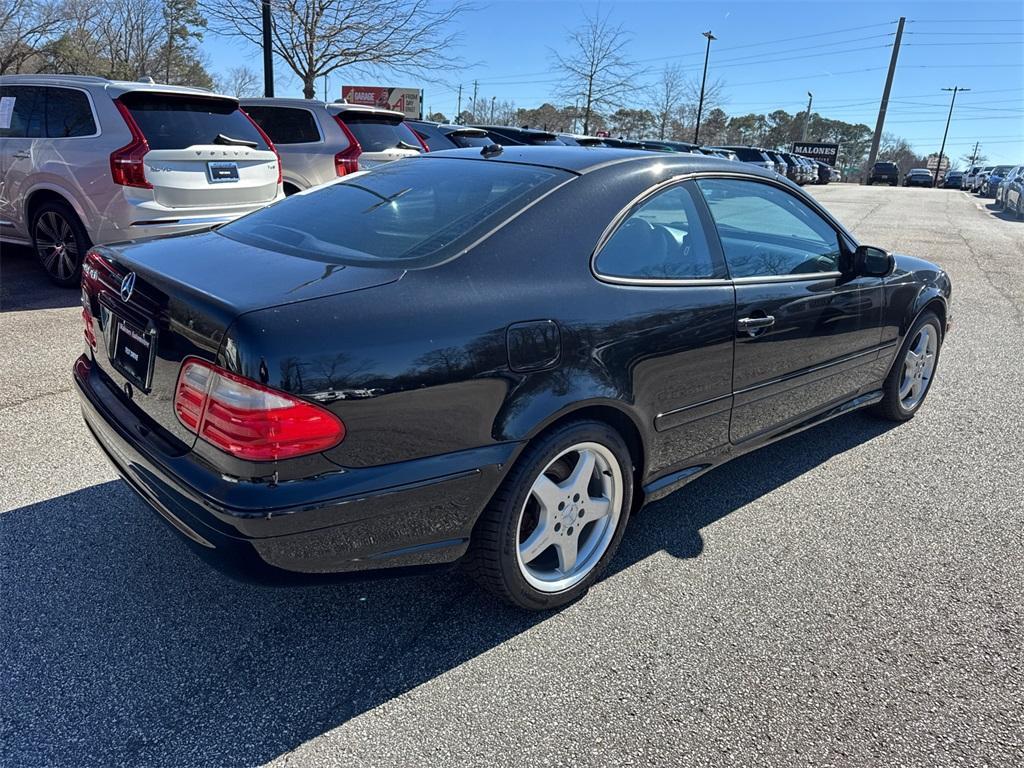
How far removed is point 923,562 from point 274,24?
18382 mm

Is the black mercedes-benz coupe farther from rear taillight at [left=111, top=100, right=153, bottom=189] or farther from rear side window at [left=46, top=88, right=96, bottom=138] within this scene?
rear side window at [left=46, top=88, right=96, bottom=138]

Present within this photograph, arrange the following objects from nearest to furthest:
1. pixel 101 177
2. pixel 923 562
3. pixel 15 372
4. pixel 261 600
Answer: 1. pixel 261 600
2. pixel 923 562
3. pixel 15 372
4. pixel 101 177

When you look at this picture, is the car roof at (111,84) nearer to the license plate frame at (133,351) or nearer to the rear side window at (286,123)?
the rear side window at (286,123)

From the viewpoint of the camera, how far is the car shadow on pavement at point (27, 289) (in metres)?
6.15

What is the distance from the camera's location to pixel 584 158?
9.61ft

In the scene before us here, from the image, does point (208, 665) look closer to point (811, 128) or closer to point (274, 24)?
point (274, 24)

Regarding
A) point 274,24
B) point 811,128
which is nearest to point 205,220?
point 274,24

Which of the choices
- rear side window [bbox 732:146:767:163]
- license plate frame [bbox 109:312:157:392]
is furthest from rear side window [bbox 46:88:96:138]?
rear side window [bbox 732:146:767:163]

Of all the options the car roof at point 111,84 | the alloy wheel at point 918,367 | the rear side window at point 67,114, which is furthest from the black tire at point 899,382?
the rear side window at point 67,114

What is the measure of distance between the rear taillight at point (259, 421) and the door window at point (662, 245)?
115cm

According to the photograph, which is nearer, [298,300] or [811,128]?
[298,300]

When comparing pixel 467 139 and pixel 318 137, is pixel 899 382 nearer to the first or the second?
pixel 318 137

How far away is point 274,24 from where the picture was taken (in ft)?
56.3

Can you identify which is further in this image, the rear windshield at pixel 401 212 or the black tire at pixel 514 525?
the rear windshield at pixel 401 212
